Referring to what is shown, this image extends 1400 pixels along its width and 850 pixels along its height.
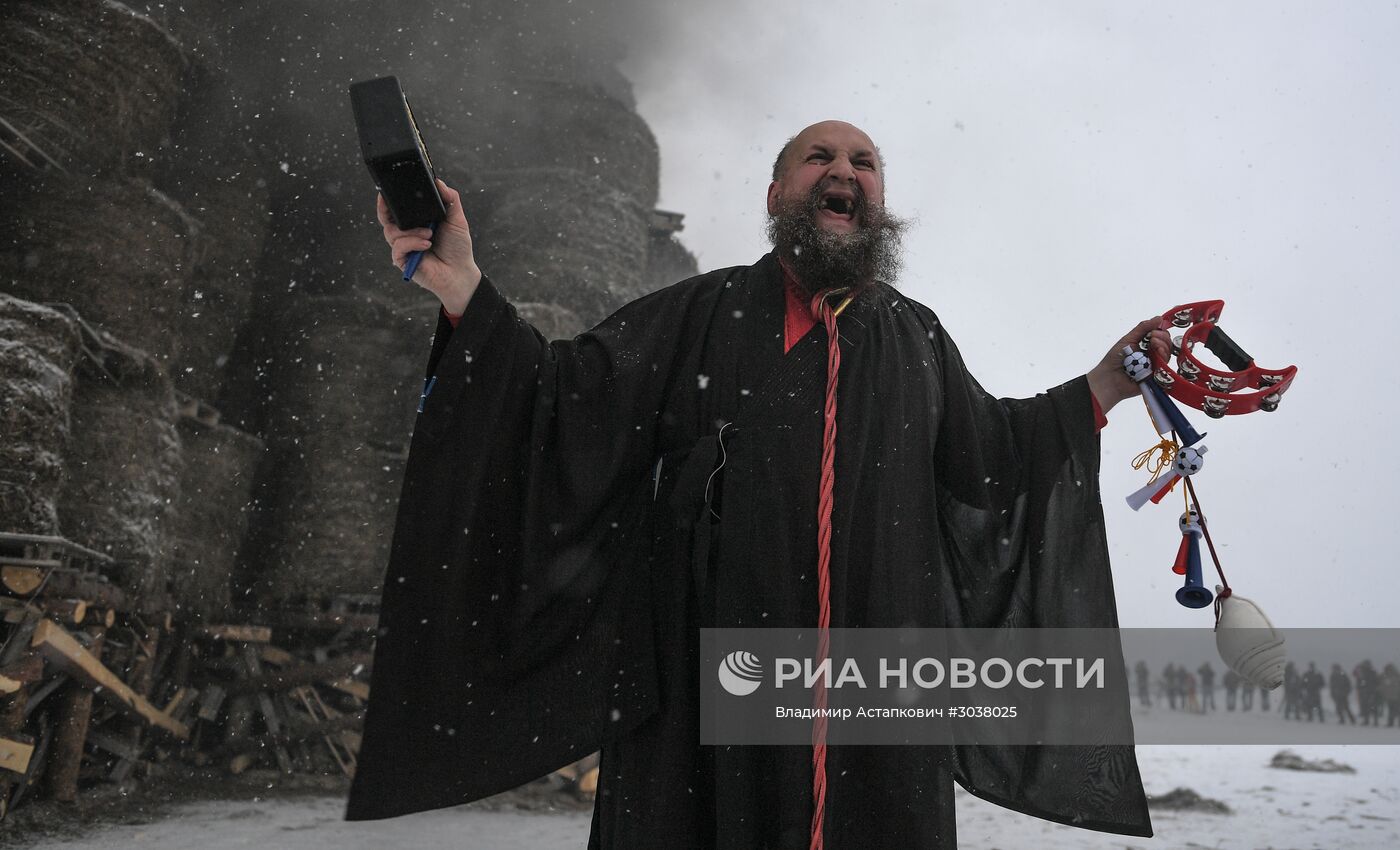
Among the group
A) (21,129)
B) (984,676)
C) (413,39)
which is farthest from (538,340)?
(413,39)

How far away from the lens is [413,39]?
12695mm

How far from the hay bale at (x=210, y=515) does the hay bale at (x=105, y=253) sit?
110 cm

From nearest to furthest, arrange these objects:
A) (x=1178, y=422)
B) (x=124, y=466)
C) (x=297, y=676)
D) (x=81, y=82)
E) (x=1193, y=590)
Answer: (x=1193, y=590) → (x=1178, y=422) → (x=124, y=466) → (x=81, y=82) → (x=297, y=676)

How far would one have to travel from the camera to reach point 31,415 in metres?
6.35

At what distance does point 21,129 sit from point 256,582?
468 cm

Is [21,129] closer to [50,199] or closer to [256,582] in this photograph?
[50,199]

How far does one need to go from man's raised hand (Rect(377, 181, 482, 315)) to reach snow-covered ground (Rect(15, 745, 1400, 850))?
5088 millimetres

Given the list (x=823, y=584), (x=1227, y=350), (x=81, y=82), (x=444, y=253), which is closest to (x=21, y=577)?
(x=81, y=82)

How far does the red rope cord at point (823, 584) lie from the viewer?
1706mm

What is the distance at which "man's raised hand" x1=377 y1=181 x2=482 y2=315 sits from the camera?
1.90m

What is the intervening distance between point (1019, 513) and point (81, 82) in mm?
8946

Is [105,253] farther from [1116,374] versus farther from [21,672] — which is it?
[1116,374]

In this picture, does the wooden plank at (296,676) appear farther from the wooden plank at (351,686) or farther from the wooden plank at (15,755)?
the wooden plank at (15,755)

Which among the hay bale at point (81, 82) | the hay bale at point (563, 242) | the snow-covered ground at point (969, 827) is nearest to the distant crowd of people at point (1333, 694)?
the snow-covered ground at point (969, 827)
